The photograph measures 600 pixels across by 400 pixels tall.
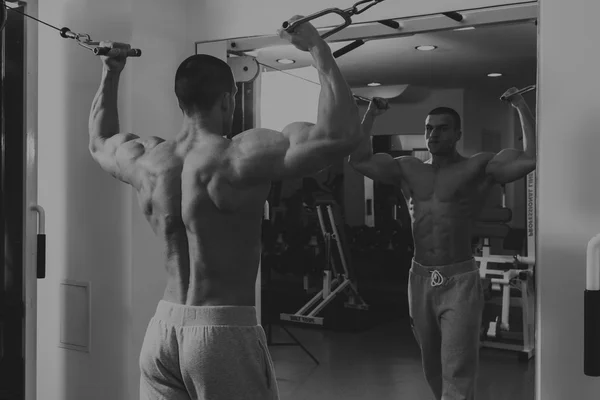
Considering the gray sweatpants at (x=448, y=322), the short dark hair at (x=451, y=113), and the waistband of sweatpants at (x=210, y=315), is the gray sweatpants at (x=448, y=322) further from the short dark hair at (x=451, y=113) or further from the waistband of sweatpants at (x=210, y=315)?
the waistband of sweatpants at (x=210, y=315)

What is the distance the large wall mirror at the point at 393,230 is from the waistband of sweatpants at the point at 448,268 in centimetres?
3

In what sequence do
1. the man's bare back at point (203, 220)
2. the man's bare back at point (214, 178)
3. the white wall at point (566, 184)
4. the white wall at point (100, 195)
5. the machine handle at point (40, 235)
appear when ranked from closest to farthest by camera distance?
the man's bare back at point (214, 178) < the man's bare back at point (203, 220) < the white wall at point (566, 184) < the machine handle at point (40, 235) < the white wall at point (100, 195)

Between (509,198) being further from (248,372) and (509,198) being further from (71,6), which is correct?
(71,6)

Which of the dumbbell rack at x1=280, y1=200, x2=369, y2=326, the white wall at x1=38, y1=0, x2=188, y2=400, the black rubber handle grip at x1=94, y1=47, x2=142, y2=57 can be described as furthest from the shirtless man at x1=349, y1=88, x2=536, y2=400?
the white wall at x1=38, y1=0, x2=188, y2=400

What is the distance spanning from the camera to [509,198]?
2.56 meters

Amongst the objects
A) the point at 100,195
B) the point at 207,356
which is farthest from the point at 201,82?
the point at 100,195

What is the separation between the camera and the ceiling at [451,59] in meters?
2.61

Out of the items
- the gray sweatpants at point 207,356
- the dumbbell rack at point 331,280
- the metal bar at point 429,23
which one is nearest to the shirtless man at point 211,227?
the gray sweatpants at point 207,356

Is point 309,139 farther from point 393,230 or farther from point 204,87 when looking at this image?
point 393,230

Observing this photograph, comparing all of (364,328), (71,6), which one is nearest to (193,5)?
(71,6)

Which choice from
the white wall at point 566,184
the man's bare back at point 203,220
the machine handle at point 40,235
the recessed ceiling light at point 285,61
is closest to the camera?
the man's bare back at point 203,220

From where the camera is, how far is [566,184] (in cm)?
238

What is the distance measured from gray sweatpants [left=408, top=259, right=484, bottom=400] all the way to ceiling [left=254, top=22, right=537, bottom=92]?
697 mm

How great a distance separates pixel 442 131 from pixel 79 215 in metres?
1.96
